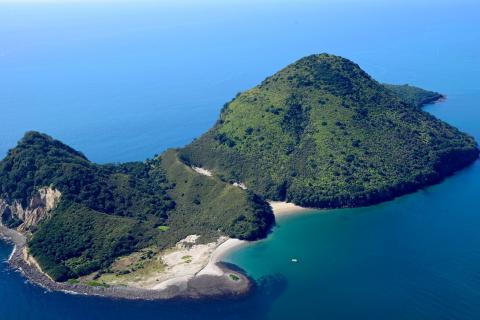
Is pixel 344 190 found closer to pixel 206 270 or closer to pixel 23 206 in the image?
pixel 206 270

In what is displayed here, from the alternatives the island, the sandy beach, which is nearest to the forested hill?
the island

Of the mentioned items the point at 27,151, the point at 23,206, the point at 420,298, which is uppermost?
the point at 27,151

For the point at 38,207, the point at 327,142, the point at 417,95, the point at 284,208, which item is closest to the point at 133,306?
the point at 38,207

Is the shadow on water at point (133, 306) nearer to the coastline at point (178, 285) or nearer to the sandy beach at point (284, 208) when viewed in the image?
the coastline at point (178, 285)

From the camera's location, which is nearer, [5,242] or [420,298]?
[420,298]

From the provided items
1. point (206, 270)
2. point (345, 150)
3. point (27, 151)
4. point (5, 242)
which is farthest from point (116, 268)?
point (345, 150)

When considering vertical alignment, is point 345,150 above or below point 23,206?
above

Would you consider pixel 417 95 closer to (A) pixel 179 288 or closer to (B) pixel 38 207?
(A) pixel 179 288

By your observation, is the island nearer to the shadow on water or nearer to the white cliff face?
the white cliff face
